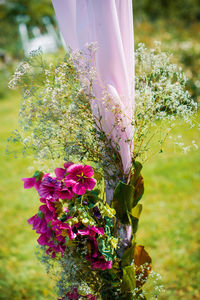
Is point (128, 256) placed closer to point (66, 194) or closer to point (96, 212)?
point (96, 212)

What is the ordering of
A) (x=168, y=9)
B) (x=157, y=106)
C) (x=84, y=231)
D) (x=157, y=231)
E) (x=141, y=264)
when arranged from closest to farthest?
(x=84, y=231), (x=157, y=106), (x=141, y=264), (x=157, y=231), (x=168, y=9)

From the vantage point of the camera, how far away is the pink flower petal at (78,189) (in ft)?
3.84

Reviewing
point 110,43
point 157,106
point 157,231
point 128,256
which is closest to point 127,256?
point 128,256

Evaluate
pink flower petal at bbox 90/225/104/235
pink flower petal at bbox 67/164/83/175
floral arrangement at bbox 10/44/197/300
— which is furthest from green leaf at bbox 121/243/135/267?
pink flower petal at bbox 67/164/83/175

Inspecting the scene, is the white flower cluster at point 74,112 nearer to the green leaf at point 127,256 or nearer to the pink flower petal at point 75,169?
the pink flower petal at point 75,169

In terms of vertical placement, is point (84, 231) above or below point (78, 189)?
below

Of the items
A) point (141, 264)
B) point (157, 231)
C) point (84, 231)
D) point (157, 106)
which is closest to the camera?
point (84, 231)

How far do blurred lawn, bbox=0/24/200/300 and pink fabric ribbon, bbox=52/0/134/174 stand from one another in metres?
0.41

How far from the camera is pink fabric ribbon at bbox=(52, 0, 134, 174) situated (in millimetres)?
1224

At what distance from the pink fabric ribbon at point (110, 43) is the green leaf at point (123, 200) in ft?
0.42

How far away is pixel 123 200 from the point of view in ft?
4.24

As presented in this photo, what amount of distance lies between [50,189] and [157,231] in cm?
227

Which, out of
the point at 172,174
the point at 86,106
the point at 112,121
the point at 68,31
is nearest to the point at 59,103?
the point at 86,106

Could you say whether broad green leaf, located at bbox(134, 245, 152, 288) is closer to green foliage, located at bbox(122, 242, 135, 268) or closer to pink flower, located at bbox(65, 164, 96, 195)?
green foliage, located at bbox(122, 242, 135, 268)
